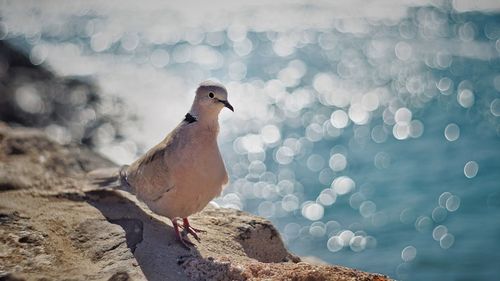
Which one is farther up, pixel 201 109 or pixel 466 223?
pixel 466 223

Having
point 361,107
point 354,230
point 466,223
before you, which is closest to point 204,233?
point 354,230

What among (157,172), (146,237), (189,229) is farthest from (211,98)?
(146,237)

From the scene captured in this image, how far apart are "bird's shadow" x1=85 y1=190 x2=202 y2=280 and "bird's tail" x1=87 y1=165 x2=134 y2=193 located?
0.11 m

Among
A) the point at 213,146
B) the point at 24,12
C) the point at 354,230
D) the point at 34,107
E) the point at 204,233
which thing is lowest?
the point at 204,233

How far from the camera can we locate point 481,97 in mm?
16094

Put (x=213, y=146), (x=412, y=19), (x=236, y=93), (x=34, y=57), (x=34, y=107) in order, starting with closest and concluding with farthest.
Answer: (x=213, y=146) → (x=34, y=107) → (x=236, y=93) → (x=34, y=57) → (x=412, y=19)

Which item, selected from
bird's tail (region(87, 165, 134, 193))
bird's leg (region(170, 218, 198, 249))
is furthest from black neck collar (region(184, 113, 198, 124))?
bird's tail (region(87, 165, 134, 193))

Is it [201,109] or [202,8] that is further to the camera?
[202,8]

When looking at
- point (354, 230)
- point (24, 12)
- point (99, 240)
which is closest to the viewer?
point (99, 240)

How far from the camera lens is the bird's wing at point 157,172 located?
5699mm

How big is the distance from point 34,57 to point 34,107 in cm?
592

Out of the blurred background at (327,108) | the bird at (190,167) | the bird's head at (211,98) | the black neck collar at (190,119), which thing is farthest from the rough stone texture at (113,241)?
the blurred background at (327,108)

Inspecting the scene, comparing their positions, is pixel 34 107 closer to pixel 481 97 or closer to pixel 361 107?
pixel 361 107

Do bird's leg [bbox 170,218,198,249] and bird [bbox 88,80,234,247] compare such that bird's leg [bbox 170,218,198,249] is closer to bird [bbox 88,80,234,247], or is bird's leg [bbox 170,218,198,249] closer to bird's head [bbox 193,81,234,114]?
bird [bbox 88,80,234,247]
